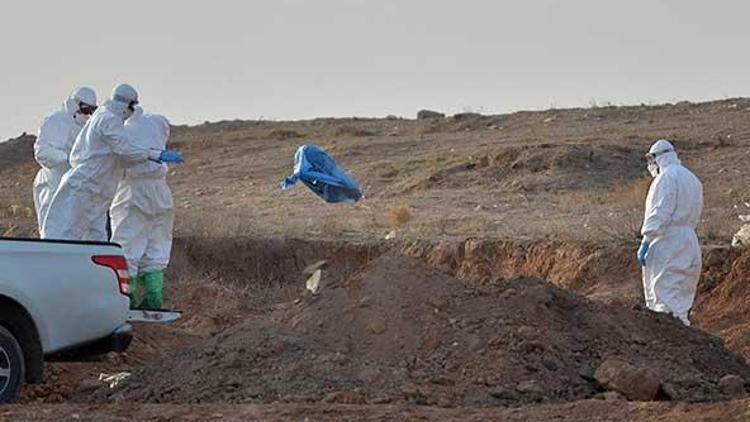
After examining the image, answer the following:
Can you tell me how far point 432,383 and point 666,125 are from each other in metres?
27.5

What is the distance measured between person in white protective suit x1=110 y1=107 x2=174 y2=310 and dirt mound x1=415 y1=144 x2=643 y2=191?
13.9m

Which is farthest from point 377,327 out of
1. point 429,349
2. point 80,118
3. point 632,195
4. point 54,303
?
point 632,195

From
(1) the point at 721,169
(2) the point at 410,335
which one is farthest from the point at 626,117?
(2) the point at 410,335

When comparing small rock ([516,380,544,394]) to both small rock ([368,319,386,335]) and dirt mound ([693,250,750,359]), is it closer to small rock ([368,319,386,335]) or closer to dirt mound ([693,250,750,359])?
small rock ([368,319,386,335])

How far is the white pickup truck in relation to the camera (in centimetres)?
1010

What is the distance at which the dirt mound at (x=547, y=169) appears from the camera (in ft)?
92.9

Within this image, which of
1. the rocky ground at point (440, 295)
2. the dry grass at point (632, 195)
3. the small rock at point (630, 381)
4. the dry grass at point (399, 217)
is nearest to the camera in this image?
the small rock at point (630, 381)

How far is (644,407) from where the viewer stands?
9062mm

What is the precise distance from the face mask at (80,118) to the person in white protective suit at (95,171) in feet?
3.67

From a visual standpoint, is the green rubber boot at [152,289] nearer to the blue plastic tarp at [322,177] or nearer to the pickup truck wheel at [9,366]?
the blue plastic tarp at [322,177]

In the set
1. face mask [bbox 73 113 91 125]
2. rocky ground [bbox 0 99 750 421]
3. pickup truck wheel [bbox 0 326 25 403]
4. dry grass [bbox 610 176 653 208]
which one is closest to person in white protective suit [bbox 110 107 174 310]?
rocky ground [bbox 0 99 750 421]

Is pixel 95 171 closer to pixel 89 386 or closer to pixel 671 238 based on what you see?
pixel 89 386

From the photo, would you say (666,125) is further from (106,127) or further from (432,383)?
(432,383)

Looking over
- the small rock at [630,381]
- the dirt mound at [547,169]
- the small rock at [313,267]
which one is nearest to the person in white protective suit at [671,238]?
the small rock at [630,381]
